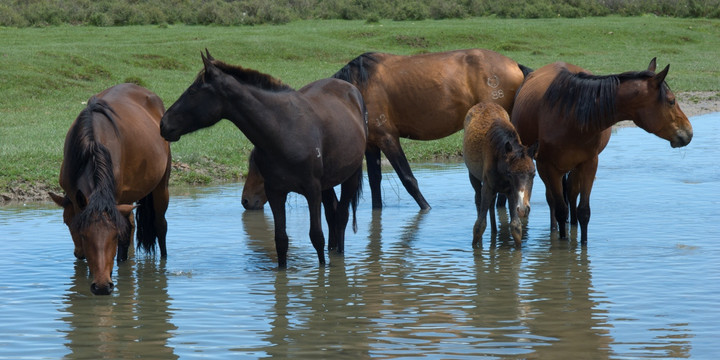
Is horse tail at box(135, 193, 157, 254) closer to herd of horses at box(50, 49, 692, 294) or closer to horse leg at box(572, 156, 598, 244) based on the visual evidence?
herd of horses at box(50, 49, 692, 294)

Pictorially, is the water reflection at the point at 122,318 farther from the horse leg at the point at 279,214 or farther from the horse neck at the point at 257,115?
the horse neck at the point at 257,115

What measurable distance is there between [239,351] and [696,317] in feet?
10.0

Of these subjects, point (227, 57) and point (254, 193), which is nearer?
point (254, 193)

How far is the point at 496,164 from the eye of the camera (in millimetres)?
9352

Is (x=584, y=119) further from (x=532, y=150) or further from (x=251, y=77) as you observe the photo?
(x=251, y=77)

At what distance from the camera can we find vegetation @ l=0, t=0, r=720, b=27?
4775 cm

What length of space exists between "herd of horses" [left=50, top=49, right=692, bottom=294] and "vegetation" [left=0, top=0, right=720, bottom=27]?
3792 cm

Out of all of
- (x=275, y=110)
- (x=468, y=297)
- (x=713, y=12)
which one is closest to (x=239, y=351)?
(x=468, y=297)

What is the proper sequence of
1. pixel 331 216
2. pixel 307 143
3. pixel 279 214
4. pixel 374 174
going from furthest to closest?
pixel 374 174 < pixel 331 216 < pixel 279 214 < pixel 307 143

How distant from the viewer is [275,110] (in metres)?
8.51

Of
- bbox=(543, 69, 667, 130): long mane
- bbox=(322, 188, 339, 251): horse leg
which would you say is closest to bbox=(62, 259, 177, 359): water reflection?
bbox=(322, 188, 339, 251): horse leg

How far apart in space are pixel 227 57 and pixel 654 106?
77.4 feet

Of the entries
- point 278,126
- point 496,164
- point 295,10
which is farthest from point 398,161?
point 295,10

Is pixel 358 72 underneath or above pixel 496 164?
above
